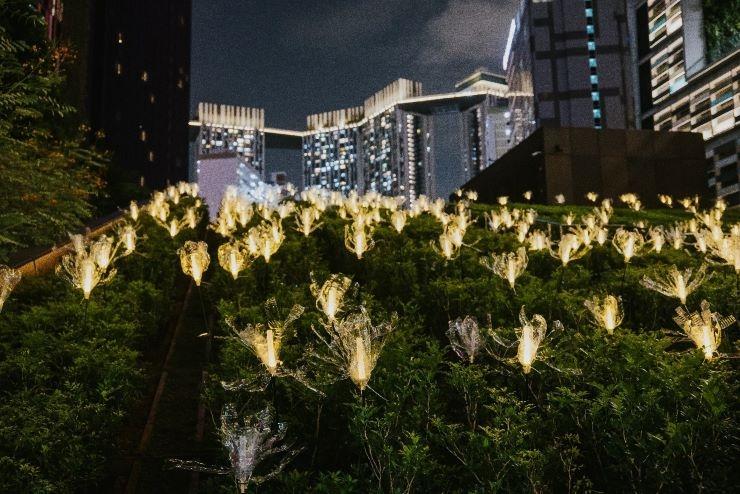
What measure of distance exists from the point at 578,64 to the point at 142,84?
59.1 m

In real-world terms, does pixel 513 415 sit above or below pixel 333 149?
below

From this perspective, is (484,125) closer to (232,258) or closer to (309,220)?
(309,220)

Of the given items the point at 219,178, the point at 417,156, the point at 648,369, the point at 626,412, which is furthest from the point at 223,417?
the point at 417,156

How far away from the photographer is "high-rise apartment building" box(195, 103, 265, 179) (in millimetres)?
131875

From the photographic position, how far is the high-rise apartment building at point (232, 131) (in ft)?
433

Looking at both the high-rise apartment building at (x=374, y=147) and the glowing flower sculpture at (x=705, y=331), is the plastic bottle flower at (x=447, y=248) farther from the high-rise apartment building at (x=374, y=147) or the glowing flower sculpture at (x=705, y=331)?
the high-rise apartment building at (x=374, y=147)

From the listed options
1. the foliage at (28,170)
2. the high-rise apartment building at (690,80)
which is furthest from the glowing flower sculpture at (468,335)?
the high-rise apartment building at (690,80)

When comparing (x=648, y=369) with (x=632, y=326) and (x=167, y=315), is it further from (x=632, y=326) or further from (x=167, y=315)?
(x=167, y=315)

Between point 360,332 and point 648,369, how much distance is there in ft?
9.16

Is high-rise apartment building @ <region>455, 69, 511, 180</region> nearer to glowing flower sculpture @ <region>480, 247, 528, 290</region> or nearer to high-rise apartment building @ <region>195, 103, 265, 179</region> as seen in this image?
high-rise apartment building @ <region>195, 103, 265, 179</region>

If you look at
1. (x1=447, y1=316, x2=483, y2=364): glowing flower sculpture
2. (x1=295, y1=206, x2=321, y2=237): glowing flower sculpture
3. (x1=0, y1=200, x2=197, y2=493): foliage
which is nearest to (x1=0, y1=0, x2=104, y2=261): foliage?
(x1=0, y1=200, x2=197, y2=493): foliage

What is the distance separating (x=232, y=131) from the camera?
5285 inches

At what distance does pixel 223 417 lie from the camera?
137 inches

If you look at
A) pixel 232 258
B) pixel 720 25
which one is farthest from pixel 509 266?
pixel 720 25
